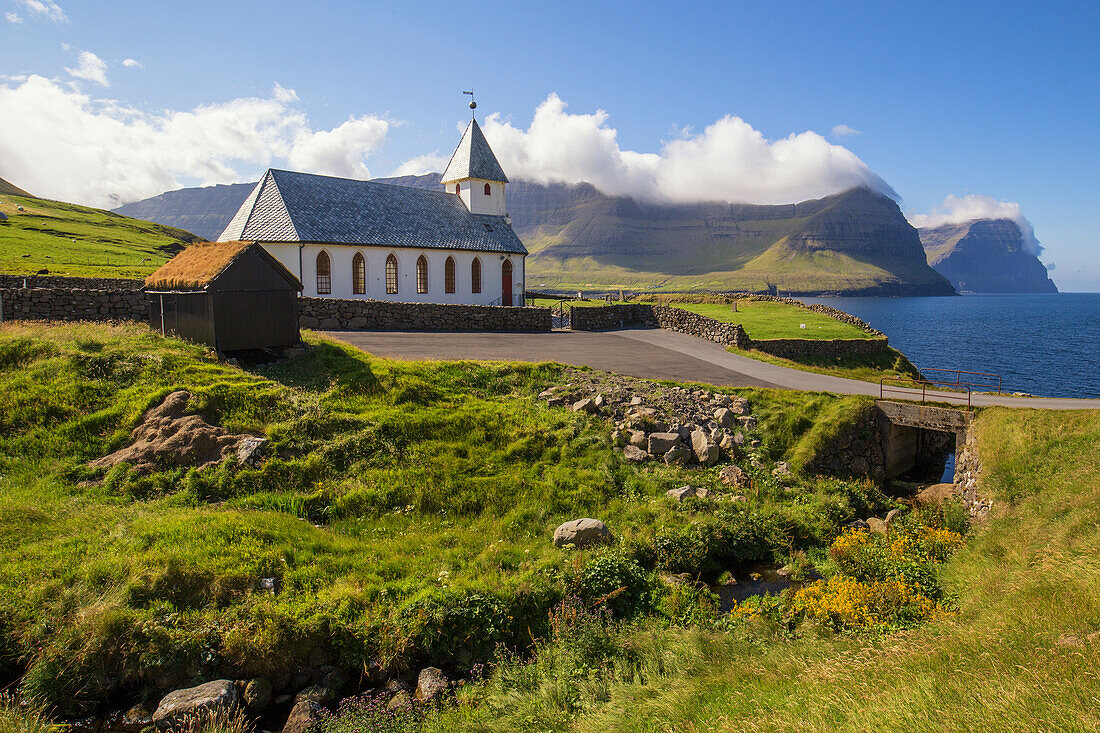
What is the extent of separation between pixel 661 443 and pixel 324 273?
2950 cm

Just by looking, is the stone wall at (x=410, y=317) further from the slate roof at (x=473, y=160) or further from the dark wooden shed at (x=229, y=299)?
the slate roof at (x=473, y=160)

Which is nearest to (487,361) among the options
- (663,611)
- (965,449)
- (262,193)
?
(663,611)

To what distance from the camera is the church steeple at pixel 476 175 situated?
174 feet

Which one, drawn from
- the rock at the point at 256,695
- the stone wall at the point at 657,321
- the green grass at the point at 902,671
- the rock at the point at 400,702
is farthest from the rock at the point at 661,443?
the stone wall at the point at 657,321

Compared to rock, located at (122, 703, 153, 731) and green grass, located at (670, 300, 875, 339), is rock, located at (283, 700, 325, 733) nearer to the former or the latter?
rock, located at (122, 703, 153, 731)

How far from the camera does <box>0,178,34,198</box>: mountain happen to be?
125069 mm

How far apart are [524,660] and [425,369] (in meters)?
11.9

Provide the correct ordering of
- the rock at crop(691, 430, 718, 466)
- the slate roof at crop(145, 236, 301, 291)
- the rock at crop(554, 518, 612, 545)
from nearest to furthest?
the rock at crop(554, 518, 612, 545), the rock at crop(691, 430, 718, 466), the slate roof at crop(145, 236, 301, 291)

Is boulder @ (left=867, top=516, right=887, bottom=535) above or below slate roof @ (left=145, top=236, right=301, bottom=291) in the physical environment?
below

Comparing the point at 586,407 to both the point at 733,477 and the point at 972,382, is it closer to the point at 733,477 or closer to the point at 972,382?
the point at 733,477

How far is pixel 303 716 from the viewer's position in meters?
9.16

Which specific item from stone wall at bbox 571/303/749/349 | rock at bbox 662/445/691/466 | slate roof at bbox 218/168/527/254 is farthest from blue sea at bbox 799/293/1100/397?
slate roof at bbox 218/168/527/254

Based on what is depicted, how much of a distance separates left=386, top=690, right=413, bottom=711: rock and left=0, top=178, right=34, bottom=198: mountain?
158 metres

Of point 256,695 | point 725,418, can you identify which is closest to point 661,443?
point 725,418
